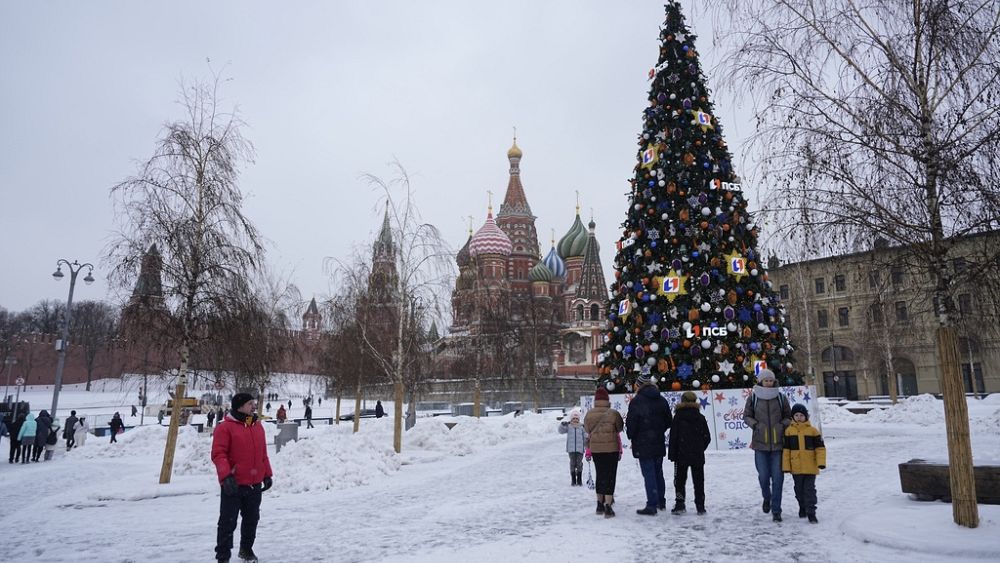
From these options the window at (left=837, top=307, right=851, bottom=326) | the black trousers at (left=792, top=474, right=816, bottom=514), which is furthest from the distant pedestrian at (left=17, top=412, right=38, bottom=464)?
the window at (left=837, top=307, right=851, bottom=326)

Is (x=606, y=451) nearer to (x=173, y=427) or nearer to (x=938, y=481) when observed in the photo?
(x=938, y=481)

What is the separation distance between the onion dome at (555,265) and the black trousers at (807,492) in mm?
81373

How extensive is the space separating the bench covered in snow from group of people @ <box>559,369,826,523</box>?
159cm

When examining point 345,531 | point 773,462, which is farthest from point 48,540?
point 773,462

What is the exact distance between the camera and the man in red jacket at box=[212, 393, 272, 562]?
665cm

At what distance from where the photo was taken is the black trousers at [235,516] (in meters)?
6.74

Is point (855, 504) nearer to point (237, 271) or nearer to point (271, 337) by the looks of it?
point (237, 271)

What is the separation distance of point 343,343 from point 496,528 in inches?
867

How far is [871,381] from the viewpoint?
Result: 5397cm

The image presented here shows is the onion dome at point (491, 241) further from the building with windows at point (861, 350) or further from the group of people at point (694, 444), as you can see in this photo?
the group of people at point (694, 444)

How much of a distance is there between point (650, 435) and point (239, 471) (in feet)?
17.0

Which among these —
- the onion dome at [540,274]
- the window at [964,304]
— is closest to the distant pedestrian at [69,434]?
the window at [964,304]

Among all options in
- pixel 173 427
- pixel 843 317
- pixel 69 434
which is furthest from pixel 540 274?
pixel 173 427

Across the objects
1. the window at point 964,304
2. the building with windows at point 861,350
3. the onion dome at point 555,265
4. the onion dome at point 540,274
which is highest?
the onion dome at point 555,265
